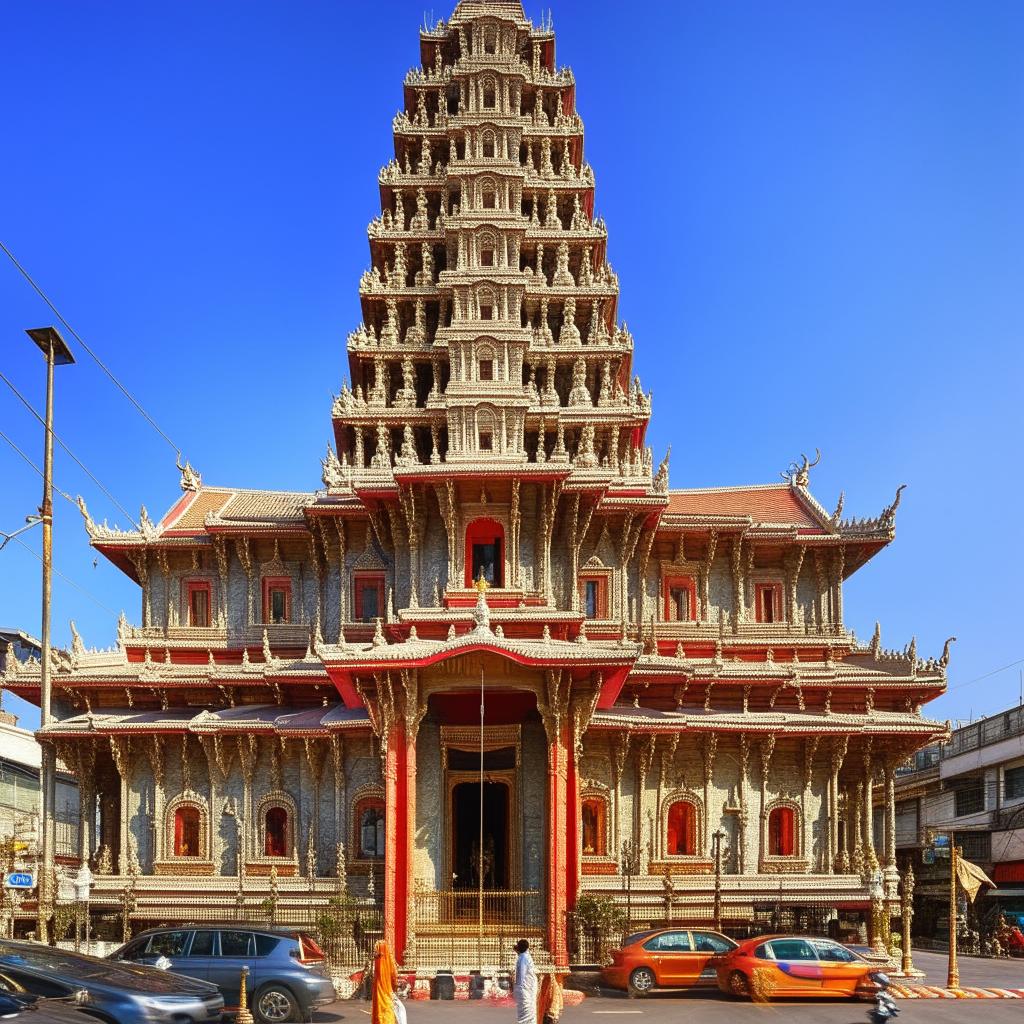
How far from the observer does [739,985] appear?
23.6m

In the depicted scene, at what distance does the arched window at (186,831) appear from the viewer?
35.7 metres

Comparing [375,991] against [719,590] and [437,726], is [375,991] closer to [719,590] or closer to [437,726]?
[437,726]

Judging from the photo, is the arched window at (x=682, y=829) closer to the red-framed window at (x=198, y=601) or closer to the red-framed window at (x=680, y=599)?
the red-framed window at (x=680, y=599)

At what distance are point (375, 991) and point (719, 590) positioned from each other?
2660 centimetres

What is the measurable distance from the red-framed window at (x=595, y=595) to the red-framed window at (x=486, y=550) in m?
3.62

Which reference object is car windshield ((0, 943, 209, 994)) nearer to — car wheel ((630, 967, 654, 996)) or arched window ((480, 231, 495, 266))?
car wheel ((630, 967, 654, 996))

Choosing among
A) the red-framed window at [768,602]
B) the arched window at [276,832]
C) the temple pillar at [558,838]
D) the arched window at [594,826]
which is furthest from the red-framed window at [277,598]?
the red-framed window at [768,602]

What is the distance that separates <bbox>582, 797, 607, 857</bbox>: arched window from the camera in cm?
3412

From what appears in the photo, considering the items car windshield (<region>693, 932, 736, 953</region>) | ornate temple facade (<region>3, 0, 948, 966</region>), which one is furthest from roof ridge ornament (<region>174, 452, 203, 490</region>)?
car windshield (<region>693, 932, 736, 953</region>)

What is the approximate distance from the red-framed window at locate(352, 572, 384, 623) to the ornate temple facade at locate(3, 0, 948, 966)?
0.10 m

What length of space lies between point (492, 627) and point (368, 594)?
7.20 metres

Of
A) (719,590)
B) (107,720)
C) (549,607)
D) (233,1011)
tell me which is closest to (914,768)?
(719,590)

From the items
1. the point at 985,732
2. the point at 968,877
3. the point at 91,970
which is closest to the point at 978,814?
the point at 985,732

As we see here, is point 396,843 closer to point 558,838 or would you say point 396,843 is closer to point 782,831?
point 558,838
